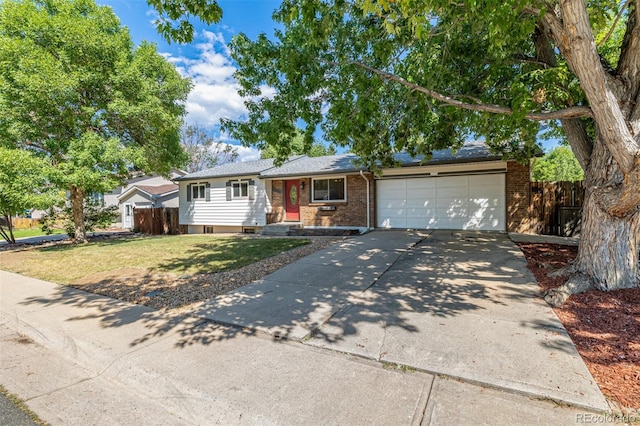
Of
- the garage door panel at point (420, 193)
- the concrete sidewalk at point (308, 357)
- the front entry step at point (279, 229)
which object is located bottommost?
the concrete sidewalk at point (308, 357)

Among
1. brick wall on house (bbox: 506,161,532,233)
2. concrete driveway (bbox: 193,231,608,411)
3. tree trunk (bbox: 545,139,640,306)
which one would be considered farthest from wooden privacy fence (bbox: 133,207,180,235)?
tree trunk (bbox: 545,139,640,306)

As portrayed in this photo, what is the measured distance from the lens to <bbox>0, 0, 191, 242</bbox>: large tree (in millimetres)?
10133

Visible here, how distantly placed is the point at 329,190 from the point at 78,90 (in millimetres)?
10426

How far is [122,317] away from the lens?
459 cm

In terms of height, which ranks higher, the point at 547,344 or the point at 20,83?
the point at 20,83

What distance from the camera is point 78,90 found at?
36.7 feet

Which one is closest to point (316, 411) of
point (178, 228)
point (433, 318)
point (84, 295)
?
point (433, 318)

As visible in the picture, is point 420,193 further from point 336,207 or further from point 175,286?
point 175,286

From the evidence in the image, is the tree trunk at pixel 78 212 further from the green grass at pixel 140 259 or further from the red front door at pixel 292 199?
the red front door at pixel 292 199

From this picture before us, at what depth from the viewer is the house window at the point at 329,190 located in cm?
1426

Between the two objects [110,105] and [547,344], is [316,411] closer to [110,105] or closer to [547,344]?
[547,344]

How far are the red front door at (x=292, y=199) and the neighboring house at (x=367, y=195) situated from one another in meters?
0.05

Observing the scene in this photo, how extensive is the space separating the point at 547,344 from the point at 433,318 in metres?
1.24

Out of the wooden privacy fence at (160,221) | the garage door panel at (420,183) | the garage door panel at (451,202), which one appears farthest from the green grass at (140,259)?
the wooden privacy fence at (160,221)
